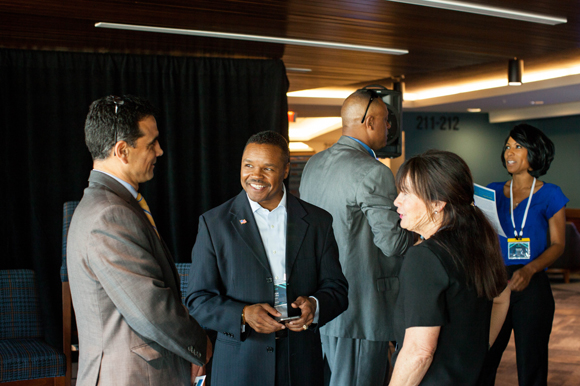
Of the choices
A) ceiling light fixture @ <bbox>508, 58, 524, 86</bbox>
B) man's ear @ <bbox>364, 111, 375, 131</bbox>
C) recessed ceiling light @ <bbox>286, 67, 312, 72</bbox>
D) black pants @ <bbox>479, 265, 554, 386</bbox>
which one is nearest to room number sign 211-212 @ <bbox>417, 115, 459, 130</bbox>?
ceiling light fixture @ <bbox>508, 58, 524, 86</bbox>

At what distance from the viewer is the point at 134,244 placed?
1598 mm

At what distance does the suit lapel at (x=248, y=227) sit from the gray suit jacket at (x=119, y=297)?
42cm

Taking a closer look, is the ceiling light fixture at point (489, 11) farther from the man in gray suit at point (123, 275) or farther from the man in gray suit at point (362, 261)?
the man in gray suit at point (123, 275)

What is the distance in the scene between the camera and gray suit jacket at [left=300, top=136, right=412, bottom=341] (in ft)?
8.16

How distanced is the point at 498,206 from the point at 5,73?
3.56 metres

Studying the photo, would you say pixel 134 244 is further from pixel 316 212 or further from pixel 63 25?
pixel 63 25

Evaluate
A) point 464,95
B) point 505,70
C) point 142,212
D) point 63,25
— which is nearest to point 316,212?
point 142,212

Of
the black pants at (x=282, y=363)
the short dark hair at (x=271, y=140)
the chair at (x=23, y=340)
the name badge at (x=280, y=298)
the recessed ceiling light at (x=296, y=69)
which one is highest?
the recessed ceiling light at (x=296, y=69)

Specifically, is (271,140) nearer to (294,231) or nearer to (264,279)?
(294,231)

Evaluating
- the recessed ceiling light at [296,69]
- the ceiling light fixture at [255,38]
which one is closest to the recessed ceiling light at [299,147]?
the recessed ceiling light at [296,69]

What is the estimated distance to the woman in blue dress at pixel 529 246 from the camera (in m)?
2.91

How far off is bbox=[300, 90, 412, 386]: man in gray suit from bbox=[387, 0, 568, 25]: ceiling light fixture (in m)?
1.17

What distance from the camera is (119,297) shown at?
1.58m

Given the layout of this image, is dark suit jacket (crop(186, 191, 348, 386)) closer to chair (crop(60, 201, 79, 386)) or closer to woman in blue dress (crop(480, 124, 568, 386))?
woman in blue dress (crop(480, 124, 568, 386))
